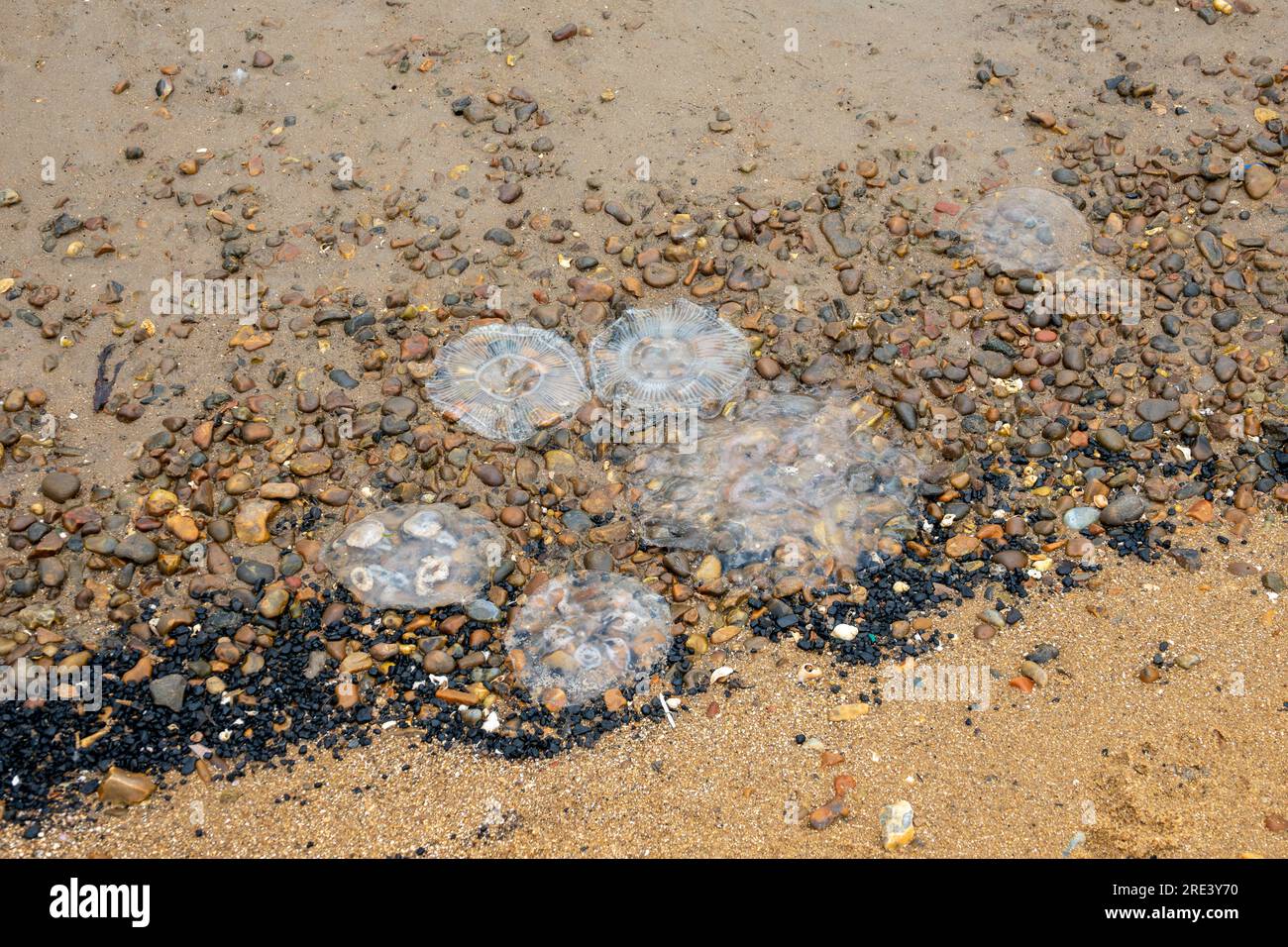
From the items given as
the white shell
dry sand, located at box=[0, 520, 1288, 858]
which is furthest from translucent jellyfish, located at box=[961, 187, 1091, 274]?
the white shell

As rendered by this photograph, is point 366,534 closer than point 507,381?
Yes

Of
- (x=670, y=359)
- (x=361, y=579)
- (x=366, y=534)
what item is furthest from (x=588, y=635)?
Result: (x=670, y=359)

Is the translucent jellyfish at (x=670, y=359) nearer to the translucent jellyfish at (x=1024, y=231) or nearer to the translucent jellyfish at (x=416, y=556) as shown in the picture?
the translucent jellyfish at (x=416, y=556)

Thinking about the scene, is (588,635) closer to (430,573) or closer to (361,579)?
(430,573)

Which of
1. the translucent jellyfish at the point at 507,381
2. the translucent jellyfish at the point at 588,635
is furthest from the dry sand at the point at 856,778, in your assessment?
the translucent jellyfish at the point at 507,381

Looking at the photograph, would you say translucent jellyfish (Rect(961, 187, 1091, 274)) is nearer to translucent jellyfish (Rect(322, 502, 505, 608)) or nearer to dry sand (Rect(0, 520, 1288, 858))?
dry sand (Rect(0, 520, 1288, 858))

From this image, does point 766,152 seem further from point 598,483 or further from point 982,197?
point 598,483

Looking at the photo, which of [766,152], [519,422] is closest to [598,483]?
[519,422]
